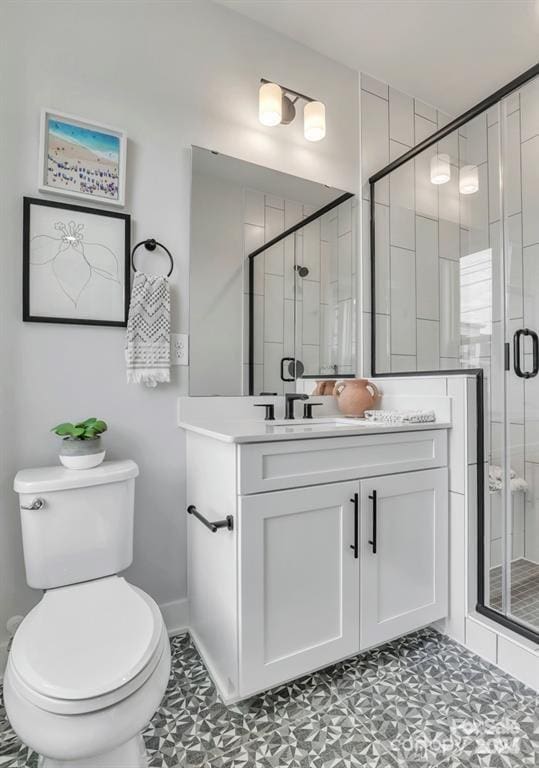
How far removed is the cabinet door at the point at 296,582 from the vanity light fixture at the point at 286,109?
161cm

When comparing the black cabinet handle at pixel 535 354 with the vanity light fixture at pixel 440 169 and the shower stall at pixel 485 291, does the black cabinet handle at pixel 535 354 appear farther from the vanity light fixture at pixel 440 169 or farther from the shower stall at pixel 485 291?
the vanity light fixture at pixel 440 169

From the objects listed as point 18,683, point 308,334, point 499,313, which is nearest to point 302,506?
point 18,683

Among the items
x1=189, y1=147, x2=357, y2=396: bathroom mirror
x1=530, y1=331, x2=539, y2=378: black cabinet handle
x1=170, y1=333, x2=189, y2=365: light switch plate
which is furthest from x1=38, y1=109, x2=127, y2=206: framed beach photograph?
x1=530, y1=331, x2=539, y2=378: black cabinet handle

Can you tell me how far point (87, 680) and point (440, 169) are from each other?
7.89 ft

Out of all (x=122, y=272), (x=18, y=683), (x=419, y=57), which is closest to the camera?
(x=18, y=683)

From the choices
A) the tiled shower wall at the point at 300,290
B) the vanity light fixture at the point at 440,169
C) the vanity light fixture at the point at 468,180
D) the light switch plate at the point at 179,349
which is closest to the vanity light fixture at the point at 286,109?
the tiled shower wall at the point at 300,290

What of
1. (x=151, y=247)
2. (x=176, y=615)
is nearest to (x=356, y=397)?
(x=151, y=247)

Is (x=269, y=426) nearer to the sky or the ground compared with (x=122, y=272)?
nearer to the ground

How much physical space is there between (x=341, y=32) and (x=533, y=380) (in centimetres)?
185

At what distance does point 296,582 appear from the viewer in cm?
129

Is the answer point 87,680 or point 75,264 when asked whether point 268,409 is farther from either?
point 87,680

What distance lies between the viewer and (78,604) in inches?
43.6

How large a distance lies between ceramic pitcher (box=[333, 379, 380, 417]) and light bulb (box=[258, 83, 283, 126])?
4.02ft

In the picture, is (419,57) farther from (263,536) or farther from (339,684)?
(339,684)
